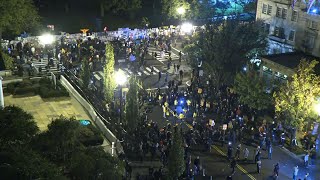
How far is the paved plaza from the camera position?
37.1 meters

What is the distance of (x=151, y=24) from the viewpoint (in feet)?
240

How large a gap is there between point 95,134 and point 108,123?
7.89ft

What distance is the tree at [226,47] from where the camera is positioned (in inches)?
1757

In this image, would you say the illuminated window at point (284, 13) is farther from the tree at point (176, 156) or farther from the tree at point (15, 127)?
Answer: the tree at point (15, 127)

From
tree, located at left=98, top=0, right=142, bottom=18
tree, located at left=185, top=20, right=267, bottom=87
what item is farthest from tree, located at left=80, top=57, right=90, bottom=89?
tree, located at left=98, top=0, right=142, bottom=18

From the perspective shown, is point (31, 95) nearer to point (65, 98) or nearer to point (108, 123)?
point (65, 98)

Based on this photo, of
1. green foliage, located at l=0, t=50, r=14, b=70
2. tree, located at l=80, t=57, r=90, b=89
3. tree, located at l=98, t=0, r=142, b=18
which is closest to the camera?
tree, located at l=80, t=57, r=90, b=89

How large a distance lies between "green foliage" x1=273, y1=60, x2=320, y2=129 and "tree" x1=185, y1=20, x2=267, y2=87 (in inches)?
411

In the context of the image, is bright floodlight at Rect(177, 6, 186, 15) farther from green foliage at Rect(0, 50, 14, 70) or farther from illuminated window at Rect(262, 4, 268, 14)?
green foliage at Rect(0, 50, 14, 70)

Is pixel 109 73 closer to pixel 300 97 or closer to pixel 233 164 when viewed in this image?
pixel 233 164

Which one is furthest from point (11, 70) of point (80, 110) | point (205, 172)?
point (205, 172)

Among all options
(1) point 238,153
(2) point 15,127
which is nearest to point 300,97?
(1) point 238,153

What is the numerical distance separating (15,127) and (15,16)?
2825 cm

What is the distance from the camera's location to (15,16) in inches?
1960
